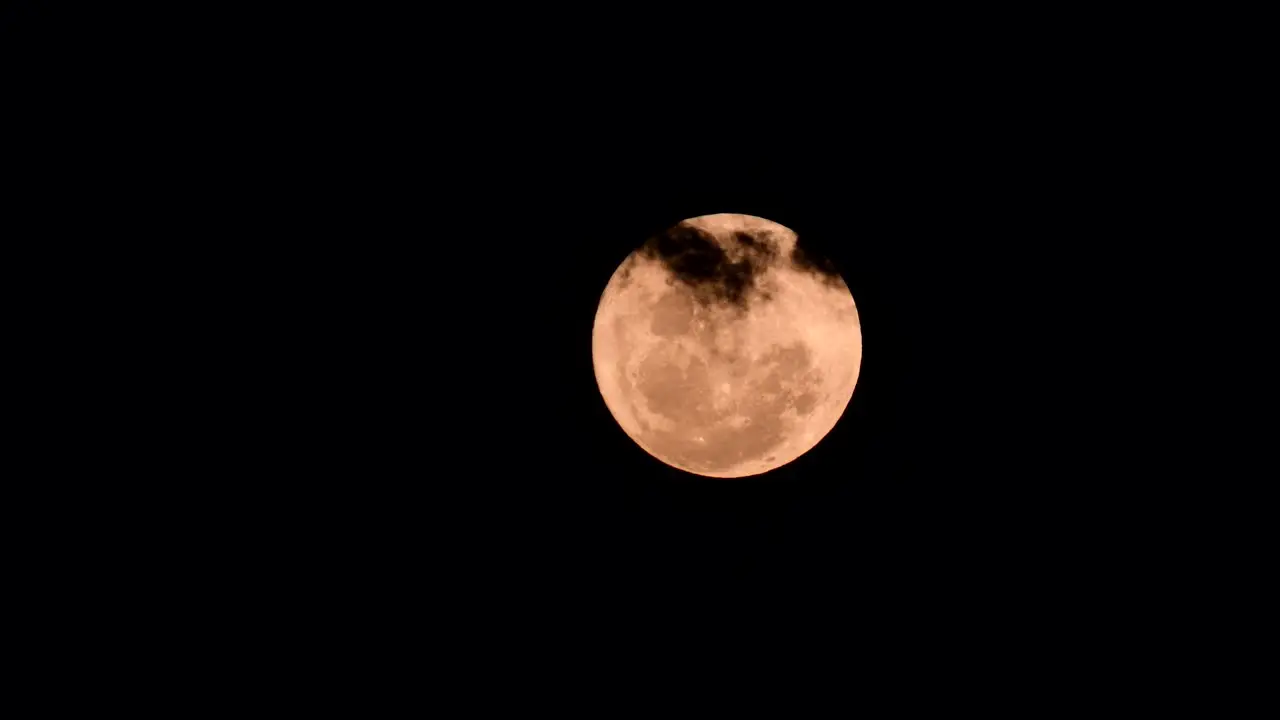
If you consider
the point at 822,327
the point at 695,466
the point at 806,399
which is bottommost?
the point at 695,466

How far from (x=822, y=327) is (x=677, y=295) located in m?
0.68

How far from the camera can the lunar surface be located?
9.70 ft

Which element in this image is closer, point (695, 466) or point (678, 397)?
point (678, 397)

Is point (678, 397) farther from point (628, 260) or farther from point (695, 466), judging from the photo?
point (628, 260)

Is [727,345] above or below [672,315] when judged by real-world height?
below

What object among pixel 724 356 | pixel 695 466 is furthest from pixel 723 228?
pixel 695 466

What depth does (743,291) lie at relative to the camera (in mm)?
3004

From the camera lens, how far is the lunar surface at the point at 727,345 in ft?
9.70

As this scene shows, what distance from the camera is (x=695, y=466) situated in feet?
10.6

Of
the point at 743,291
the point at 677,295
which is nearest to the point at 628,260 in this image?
the point at 677,295

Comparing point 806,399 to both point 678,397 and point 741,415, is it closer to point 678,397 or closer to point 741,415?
point 741,415

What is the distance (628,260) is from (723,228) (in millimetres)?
478

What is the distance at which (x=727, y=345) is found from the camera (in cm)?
294

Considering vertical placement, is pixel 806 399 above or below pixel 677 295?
below
